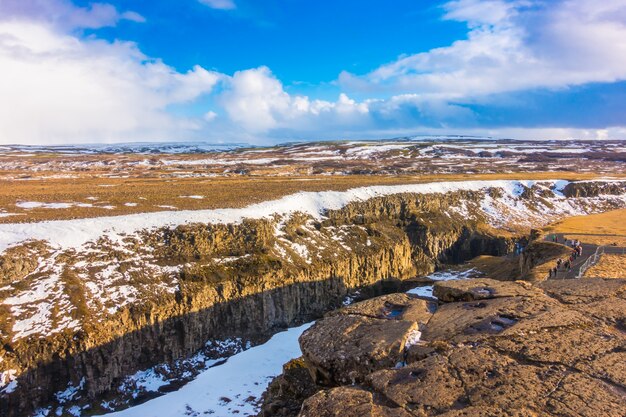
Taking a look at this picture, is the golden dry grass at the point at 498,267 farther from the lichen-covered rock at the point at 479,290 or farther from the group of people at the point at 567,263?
the lichen-covered rock at the point at 479,290

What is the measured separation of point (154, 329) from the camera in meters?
30.9

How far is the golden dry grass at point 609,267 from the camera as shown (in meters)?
24.3

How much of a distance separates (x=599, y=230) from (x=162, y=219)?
173 ft

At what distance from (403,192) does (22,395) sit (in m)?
56.7

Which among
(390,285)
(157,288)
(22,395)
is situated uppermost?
(157,288)

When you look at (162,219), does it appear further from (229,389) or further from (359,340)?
(359,340)

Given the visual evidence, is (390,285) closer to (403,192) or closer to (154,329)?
(403,192)

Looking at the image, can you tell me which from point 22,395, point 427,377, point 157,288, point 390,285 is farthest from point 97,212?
point 427,377

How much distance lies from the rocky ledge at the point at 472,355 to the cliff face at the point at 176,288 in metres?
19.1

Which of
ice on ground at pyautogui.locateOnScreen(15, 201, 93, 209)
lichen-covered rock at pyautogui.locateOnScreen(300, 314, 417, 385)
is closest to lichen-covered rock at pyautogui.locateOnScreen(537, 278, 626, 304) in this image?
lichen-covered rock at pyautogui.locateOnScreen(300, 314, 417, 385)

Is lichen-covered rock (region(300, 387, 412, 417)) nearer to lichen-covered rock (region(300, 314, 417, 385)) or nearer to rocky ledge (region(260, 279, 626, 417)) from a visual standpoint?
rocky ledge (region(260, 279, 626, 417))

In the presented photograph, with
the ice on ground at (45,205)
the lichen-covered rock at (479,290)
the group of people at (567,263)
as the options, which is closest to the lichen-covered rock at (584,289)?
the lichen-covered rock at (479,290)

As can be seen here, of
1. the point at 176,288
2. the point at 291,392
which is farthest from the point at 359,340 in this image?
the point at 176,288

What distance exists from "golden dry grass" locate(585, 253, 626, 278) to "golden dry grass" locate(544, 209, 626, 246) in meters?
9.69
